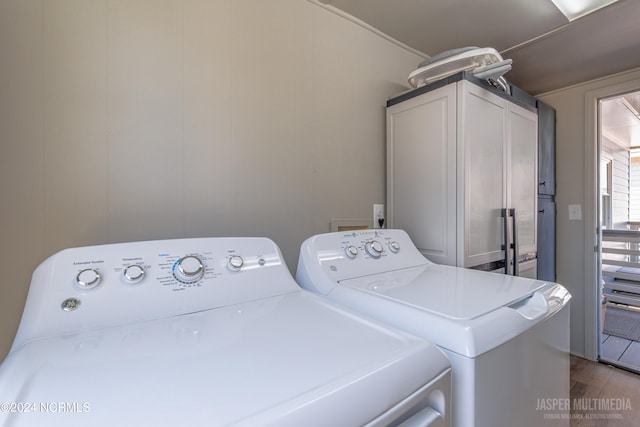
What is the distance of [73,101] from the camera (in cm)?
94

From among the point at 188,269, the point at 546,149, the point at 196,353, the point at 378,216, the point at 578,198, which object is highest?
the point at 546,149

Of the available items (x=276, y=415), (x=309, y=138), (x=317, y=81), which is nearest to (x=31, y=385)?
(x=276, y=415)

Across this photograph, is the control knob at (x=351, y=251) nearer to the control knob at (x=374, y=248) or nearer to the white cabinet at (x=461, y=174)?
the control knob at (x=374, y=248)

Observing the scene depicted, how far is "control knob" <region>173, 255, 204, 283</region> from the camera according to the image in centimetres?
81

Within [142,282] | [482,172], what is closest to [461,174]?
[482,172]

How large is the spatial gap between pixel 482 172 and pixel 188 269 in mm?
1464

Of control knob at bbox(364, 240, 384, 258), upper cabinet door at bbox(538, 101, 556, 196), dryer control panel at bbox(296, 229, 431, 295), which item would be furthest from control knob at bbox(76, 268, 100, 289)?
upper cabinet door at bbox(538, 101, 556, 196)

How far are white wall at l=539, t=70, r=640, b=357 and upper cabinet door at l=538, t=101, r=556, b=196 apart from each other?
0.11 m

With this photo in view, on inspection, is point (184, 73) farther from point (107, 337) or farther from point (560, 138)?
point (560, 138)

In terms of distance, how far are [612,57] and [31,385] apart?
323 centimetres

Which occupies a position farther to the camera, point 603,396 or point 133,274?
point 603,396

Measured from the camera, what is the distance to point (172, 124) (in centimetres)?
111

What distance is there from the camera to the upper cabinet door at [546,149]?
2166mm

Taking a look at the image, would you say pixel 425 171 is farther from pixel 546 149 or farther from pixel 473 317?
pixel 546 149
